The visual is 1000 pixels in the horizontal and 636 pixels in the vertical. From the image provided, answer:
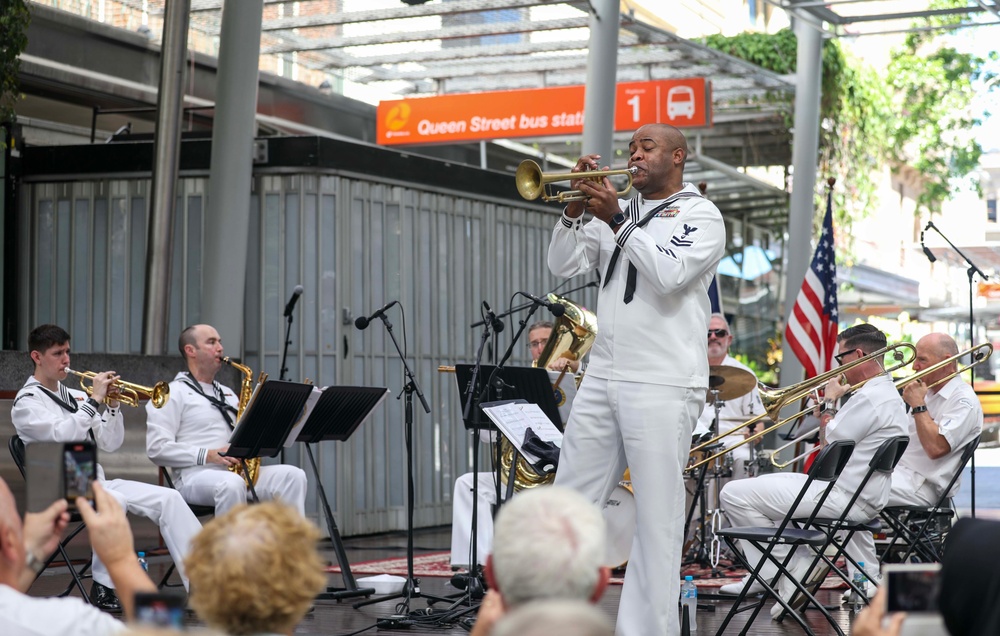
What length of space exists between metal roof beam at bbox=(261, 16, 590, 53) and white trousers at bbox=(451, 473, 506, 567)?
5743 millimetres

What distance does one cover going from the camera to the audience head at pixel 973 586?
2.23 metres

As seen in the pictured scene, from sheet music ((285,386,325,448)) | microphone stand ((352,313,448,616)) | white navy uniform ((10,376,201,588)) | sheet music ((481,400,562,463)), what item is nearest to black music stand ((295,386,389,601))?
sheet music ((285,386,325,448))

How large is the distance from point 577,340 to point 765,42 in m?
8.73

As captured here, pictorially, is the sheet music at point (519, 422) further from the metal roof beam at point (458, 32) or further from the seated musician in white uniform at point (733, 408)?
the metal roof beam at point (458, 32)

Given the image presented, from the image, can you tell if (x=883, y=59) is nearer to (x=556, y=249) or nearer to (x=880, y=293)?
(x=880, y=293)

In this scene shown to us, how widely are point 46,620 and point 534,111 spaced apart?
397 inches

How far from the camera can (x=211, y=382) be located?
7527 mm

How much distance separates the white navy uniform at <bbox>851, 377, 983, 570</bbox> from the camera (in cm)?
673

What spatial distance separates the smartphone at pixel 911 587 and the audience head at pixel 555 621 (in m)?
0.72

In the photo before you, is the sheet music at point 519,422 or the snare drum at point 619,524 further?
the snare drum at point 619,524

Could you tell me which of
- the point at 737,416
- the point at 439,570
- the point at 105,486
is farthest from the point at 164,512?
the point at 737,416

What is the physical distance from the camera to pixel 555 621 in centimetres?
161

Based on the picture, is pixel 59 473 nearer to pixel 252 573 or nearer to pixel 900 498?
pixel 252 573

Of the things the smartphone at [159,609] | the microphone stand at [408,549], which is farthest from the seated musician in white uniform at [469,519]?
the smartphone at [159,609]
